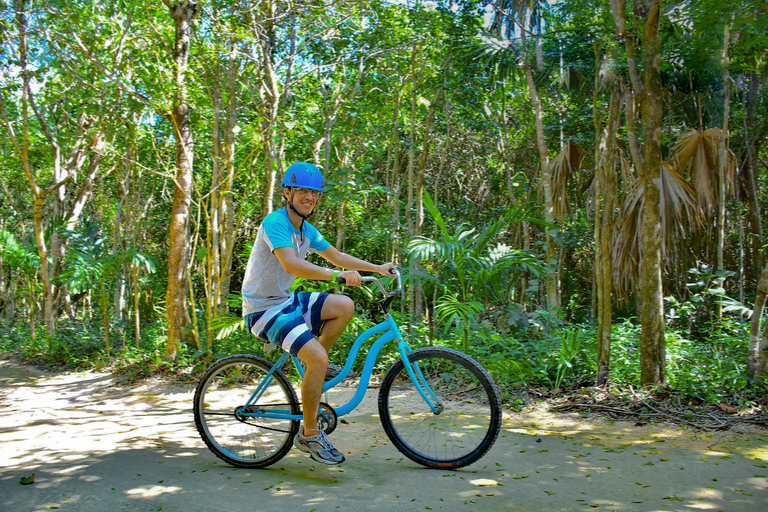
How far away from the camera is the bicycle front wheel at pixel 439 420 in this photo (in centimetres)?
297

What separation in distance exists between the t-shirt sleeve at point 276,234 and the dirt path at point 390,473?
4.44ft

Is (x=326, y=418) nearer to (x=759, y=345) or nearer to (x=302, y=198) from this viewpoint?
(x=302, y=198)

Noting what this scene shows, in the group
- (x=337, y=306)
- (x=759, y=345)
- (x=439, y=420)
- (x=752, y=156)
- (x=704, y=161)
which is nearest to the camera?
(x=337, y=306)

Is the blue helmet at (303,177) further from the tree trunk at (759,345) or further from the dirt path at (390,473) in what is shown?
the tree trunk at (759,345)

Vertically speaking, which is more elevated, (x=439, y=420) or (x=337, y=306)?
(x=337, y=306)

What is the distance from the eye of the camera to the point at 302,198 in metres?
3.15

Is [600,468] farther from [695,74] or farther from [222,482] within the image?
[695,74]

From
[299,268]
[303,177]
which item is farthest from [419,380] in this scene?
[303,177]

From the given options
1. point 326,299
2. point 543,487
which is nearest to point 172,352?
point 326,299

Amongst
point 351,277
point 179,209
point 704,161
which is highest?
point 704,161

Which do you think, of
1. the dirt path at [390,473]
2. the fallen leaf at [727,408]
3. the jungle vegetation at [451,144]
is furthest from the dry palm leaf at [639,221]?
the dirt path at [390,473]

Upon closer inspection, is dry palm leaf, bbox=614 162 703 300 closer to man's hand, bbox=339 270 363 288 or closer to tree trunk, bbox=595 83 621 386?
tree trunk, bbox=595 83 621 386

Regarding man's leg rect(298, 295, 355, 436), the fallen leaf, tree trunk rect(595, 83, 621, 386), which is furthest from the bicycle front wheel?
the fallen leaf

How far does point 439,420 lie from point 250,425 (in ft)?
4.31
